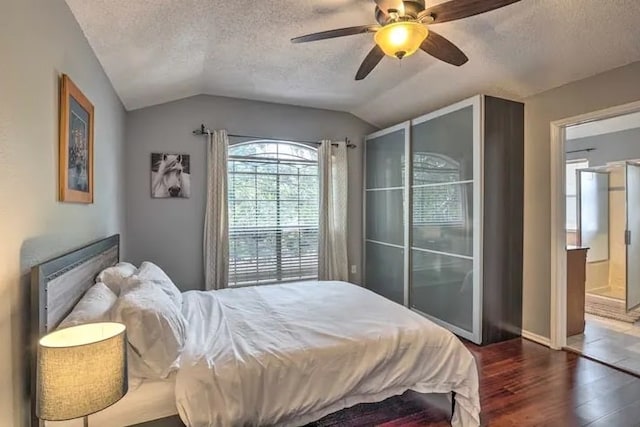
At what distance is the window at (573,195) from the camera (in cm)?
542

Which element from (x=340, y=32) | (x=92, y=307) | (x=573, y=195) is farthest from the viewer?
(x=573, y=195)

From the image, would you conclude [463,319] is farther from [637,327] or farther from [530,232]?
[637,327]

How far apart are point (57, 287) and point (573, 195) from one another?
6.63m

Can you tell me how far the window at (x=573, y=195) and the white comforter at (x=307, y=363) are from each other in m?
4.56

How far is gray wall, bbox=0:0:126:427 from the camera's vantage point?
3.89 ft

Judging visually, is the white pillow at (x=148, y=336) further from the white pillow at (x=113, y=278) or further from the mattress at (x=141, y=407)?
the white pillow at (x=113, y=278)

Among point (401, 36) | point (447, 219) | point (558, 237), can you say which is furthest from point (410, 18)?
point (558, 237)

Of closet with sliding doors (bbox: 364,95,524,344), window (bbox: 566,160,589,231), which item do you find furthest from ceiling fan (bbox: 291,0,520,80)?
window (bbox: 566,160,589,231)

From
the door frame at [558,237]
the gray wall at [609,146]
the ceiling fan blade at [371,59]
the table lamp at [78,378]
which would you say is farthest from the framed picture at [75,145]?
the gray wall at [609,146]

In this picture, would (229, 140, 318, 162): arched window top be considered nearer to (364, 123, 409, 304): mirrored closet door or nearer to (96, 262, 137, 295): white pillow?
(364, 123, 409, 304): mirrored closet door

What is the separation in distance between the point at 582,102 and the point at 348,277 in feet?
10.6

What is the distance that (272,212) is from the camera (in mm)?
4414

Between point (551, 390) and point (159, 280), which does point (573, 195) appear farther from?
point (159, 280)

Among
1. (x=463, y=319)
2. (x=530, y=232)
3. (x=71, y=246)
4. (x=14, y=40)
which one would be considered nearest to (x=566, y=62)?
(x=530, y=232)
